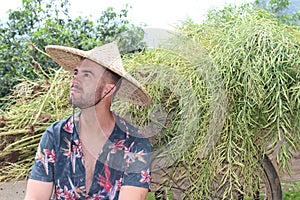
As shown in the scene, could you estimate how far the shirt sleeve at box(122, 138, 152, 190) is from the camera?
147 cm

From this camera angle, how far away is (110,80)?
1.45 metres

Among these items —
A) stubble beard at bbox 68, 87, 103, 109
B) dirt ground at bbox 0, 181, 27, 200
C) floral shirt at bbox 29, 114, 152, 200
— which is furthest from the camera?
dirt ground at bbox 0, 181, 27, 200

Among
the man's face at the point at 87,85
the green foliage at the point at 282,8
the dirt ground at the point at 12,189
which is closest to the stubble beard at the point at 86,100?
the man's face at the point at 87,85

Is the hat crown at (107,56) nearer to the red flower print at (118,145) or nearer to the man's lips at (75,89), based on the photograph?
the man's lips at (75,89)

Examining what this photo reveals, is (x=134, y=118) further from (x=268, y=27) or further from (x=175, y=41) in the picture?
(x=268, y=27)

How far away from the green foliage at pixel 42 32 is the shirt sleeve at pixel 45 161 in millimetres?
1878

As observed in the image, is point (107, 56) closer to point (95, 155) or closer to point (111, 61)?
point (111, 61)

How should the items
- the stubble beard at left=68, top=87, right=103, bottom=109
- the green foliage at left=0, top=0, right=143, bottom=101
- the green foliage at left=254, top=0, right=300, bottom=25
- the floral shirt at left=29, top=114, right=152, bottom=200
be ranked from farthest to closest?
the green foliage at left=254, top=0, right=300, bottom=25 → the green foliage at left=0, top=0, right=143, bottom=101 → the floral shirt at left=29, top=114, right=152, bottom=200 → the stubble beard at left=68, top=87, right=103, bottom=109

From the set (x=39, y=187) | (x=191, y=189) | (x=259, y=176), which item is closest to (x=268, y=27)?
(x=259, y=176)

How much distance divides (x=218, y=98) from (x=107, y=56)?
39cm

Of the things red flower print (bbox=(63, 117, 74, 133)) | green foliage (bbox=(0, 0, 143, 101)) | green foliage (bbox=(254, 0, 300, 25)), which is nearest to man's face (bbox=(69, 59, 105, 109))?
red flower print (bbox=(63, 117, 74, 133))

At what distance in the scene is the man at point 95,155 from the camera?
147 cm

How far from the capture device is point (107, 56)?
1.44m

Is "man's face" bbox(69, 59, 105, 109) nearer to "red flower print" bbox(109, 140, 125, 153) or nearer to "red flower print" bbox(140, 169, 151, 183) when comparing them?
"red flower print" bbox(109, 140, 125, 153)
